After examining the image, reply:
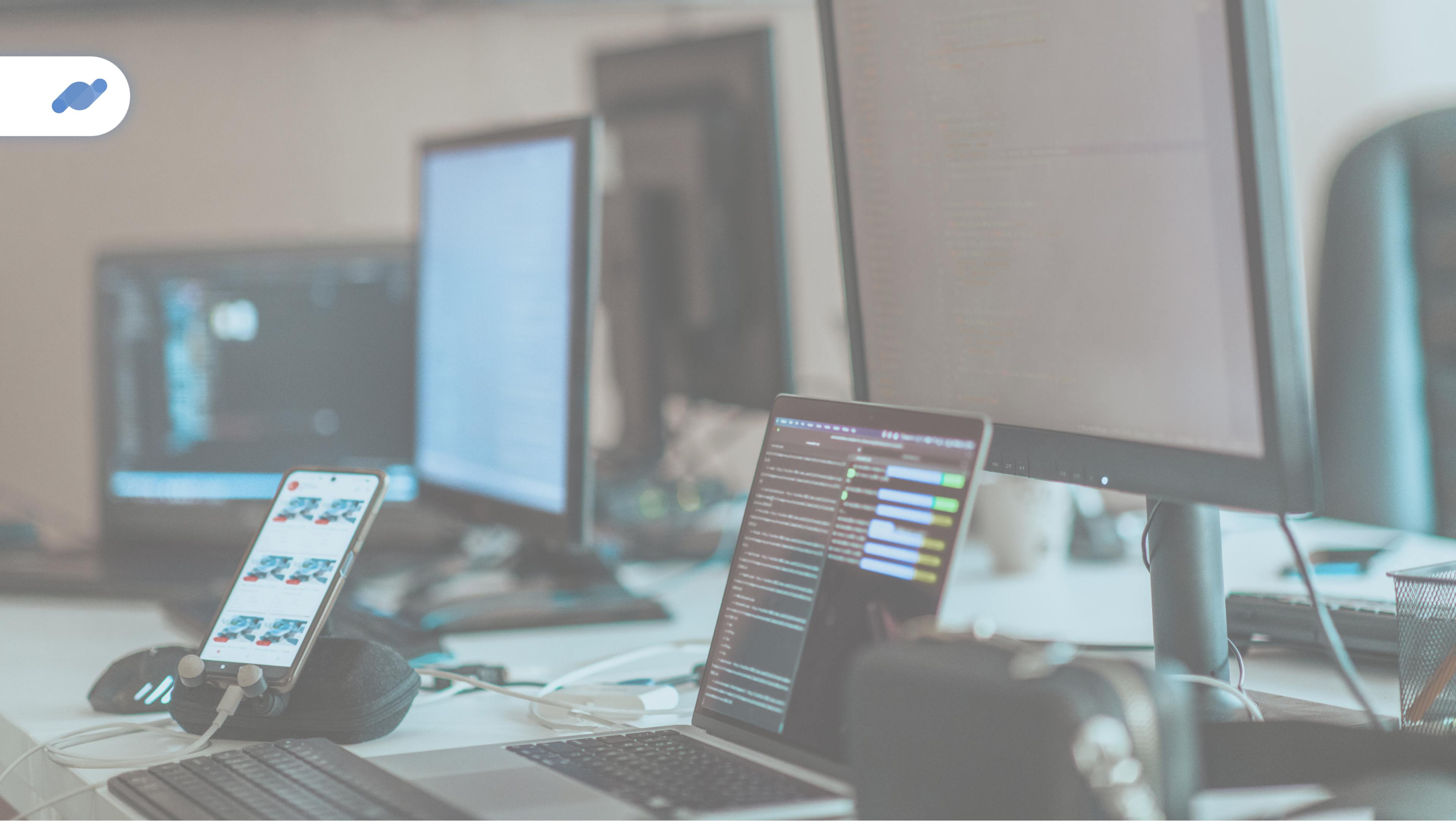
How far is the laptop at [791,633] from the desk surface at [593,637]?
5 cm

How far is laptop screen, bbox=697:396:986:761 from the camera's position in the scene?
76 cm

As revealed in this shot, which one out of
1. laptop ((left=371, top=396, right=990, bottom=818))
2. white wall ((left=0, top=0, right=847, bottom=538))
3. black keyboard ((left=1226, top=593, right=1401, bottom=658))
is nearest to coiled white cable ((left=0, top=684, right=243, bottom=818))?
laptop ((left=371, top=396, right=990, bottom=818))

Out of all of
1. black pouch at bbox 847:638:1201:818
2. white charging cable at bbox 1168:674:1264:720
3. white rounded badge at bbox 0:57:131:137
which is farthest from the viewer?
white rounded badge at bbox 0:57:131:137

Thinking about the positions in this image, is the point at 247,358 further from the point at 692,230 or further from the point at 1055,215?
the point at 1055,215

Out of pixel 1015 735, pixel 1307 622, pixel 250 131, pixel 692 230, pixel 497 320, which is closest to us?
pixel 1015 735

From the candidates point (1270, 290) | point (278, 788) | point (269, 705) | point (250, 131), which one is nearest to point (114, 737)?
point (269, 705)

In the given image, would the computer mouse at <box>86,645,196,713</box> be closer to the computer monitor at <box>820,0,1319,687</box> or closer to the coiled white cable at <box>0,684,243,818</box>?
the coiled white cable at <box>0,684,243,818</box>

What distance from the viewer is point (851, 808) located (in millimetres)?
700

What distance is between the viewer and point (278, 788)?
78 cm

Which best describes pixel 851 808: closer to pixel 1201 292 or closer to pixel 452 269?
pixel 1201 292

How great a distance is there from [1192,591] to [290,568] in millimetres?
668

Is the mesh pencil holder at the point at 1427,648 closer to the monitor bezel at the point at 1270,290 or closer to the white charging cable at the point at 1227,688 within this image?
the white charging cable at the point at 1227,688

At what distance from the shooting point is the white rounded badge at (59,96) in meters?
1.16

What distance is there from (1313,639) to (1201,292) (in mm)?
432
